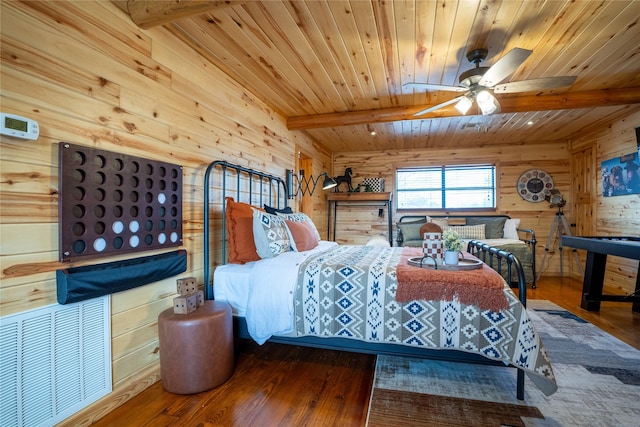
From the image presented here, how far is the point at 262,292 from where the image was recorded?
1948mm

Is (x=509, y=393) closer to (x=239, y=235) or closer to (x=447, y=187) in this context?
(x=239, y=235)

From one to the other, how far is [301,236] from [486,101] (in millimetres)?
1945

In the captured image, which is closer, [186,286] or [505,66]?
[186,286]

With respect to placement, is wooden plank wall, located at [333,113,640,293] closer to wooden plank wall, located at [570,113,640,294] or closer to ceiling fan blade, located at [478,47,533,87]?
wooden plank wall, located at [570,113,640,294]

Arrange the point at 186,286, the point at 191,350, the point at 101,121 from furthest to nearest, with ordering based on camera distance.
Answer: the point at 186,286
the point at 191,350
the point at 101,121

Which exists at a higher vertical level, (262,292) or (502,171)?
(502,171)

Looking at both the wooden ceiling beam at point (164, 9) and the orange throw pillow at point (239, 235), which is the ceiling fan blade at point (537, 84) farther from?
the orange throw pillow at point (239, 235)

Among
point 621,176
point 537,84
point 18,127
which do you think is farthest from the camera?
point 621,176

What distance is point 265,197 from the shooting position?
10.8 ft

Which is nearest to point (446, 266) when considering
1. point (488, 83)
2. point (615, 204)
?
point (488, 83)

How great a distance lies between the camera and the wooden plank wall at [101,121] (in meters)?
1.21

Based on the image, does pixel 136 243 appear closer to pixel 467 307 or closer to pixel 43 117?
pixel 43 117

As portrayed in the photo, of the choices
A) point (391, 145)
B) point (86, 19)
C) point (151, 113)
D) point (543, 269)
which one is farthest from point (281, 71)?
point (543, 269)

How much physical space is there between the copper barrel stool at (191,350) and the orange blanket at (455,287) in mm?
1129
